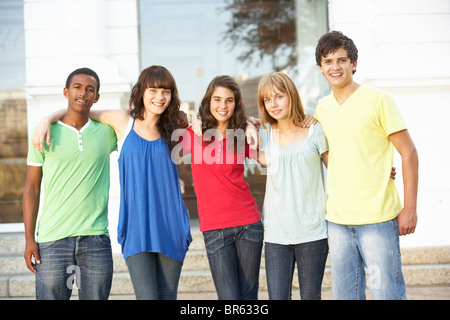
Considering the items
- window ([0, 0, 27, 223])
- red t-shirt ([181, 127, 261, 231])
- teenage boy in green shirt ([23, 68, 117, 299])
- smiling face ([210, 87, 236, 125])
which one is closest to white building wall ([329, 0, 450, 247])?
smiling face ([210, 87, 236, 125])

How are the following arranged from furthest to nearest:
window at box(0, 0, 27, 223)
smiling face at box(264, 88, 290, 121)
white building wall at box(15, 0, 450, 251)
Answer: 1. window at box(0, 0, 27, 223)
2. white building wall at box(15, 0, 450, 251)
3. smiling face at box(264, 88, 290, 121)

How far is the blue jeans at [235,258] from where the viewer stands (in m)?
2.68

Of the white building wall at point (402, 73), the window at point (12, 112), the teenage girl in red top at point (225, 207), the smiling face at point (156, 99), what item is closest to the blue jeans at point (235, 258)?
the teenage girl in red top at point (225, 207)

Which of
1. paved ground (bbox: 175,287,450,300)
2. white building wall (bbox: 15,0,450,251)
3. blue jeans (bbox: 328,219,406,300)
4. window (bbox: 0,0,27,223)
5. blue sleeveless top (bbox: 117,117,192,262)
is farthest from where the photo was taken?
window (bbox: 0,0,27,223)

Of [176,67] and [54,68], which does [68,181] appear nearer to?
[54,68]

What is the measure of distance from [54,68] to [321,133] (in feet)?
10.2

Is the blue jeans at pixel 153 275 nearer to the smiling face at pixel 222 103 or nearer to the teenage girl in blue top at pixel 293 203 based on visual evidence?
the teenage girl in blue top at pixel 293 203

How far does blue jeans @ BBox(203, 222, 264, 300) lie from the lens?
268cm

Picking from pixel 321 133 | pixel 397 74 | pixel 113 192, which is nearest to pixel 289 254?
pixel 321 133

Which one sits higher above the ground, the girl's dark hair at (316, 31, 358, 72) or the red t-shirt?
the girl's dark hair at (316, 31, 358, 72)

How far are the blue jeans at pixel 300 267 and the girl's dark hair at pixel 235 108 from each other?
0.71m

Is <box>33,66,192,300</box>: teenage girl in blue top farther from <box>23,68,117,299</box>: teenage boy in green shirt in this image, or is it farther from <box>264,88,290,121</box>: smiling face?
<box>264,88,290,121</box>: smiling face

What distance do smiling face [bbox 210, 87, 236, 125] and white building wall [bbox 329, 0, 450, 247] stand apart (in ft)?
7.69

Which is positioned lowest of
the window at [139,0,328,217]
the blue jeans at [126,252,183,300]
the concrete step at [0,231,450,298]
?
the concrete step at [0,231,450,298]
